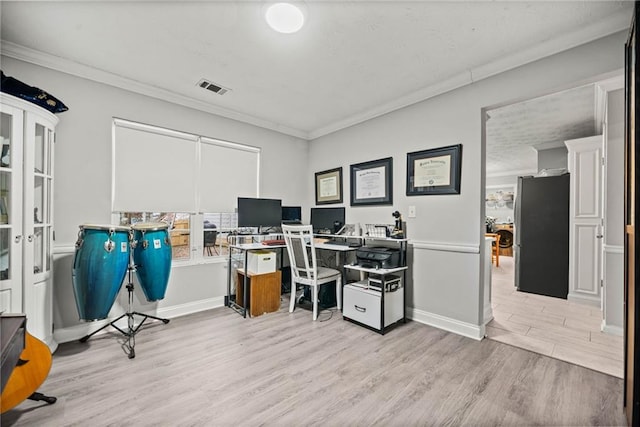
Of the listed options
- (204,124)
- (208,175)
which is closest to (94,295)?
(208,175)

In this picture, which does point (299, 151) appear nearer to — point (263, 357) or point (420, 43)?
point (420, 43)

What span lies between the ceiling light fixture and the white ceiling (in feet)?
0.17

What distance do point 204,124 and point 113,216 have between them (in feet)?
4.58

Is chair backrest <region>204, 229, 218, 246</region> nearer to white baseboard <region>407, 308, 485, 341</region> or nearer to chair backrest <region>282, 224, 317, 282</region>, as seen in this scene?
chair backrest <region>282, 224, 317, 282</region>

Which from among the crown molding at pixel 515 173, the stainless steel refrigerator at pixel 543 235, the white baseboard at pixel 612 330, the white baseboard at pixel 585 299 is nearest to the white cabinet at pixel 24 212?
the white baseboard at pixel 612 330

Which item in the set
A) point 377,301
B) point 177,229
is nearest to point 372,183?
point 377,301

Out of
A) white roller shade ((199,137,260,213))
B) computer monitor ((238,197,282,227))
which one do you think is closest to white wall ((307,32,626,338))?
computer monitor ((238,197,282,227))

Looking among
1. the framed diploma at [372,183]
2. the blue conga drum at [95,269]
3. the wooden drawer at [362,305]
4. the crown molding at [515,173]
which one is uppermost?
the crown molding at [515,173]

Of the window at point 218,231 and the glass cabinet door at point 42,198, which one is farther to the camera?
the window at point 218,231

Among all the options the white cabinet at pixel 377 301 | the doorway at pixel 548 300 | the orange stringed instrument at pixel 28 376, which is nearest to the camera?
the orange stringed instrument at pixel 28 376

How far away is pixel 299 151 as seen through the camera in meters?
4.27

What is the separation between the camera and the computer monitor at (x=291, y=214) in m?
3.90

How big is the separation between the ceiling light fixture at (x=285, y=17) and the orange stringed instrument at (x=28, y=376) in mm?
2344

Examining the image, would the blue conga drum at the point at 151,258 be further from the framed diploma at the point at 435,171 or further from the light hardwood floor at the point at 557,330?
the light hardwood floor at the point at 557,330
